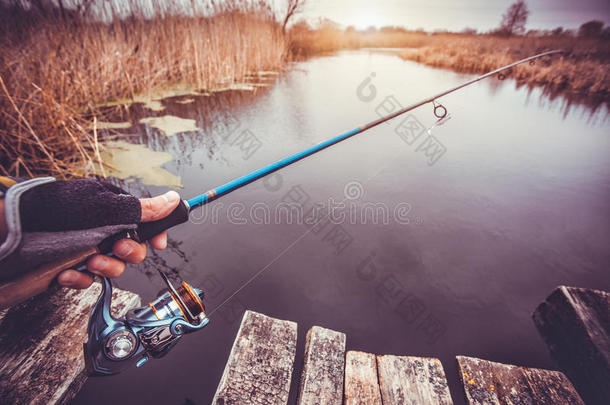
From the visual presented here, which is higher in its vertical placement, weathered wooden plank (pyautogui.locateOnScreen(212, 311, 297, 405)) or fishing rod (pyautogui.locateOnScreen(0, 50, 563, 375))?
fishing rod (pyautogui.locateOnScreen(0, 50, 563, 375))

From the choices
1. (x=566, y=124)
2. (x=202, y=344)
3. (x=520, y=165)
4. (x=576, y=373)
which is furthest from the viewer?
(x=566, y=124)

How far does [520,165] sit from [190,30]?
910 centimetres

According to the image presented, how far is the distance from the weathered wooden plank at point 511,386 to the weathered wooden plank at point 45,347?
7.36 feet

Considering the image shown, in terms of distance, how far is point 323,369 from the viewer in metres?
1.54

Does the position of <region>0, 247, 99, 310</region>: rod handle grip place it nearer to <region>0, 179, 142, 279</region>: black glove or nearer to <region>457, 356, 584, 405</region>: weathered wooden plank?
<region>0, 179, 142, 279</region>: black glove

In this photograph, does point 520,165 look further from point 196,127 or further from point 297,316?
point 196,127

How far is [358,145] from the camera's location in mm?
5375

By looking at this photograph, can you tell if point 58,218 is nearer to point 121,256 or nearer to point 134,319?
point 121,256

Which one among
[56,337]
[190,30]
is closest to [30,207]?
[56,337]

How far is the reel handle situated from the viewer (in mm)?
846

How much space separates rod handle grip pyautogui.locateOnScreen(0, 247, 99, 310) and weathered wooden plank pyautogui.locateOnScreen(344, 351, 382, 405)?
1.50 m

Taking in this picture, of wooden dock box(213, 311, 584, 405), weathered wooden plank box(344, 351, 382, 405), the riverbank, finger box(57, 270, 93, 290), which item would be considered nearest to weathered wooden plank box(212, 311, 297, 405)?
wooden dock box(213, 311, 584, 405)

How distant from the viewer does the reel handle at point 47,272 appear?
0.85 meters

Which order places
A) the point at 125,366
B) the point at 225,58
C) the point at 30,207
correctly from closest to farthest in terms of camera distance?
the point at 30,207, the point at 125,366, the point at 225,58
